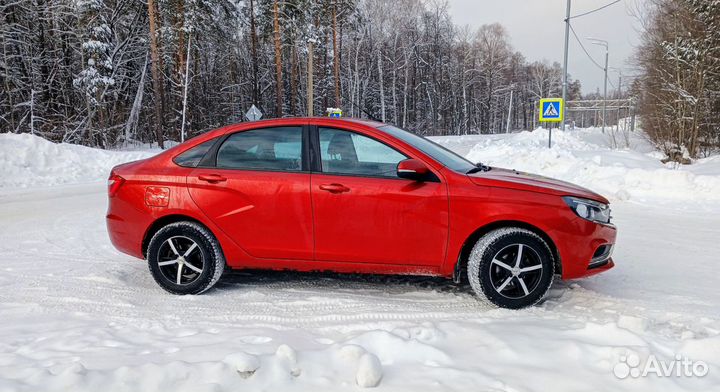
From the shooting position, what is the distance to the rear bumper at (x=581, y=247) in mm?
3814

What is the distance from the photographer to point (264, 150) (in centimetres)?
434

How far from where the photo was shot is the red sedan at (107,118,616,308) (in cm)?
383

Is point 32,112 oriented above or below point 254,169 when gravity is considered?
above

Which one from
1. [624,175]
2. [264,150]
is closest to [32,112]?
[264,150]

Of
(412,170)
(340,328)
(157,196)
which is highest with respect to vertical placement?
(412,170)

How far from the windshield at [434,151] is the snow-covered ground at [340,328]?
117 cm

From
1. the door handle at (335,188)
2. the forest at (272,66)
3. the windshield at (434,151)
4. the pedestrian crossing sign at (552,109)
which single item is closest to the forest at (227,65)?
the forest at (272,66)

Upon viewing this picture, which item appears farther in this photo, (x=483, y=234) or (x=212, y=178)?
(x=212, y=178)

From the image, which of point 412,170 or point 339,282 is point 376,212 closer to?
point 412,170

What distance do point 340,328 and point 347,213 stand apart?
3.24ft

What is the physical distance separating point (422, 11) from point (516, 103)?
33019 mm

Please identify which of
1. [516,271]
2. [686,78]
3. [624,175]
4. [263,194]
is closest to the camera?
[516,271]

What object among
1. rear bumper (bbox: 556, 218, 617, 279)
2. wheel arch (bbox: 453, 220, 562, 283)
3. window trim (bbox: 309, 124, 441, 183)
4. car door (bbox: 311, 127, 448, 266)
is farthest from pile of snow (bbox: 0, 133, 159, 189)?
rear bumper (bbox: 556, 218, 617, 279)

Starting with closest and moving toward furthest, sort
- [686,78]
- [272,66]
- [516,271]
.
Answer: [516,271] < [686,78] < [272,66]
